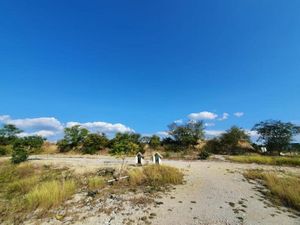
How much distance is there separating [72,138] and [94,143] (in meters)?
4.84

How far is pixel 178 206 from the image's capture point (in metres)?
7.82

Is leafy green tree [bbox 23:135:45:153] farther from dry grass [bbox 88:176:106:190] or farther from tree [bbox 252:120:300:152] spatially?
tree [bbox 252:120:300:152]

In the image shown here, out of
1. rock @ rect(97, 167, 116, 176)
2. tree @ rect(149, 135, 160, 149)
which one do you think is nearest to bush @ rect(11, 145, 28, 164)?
rock @ rect(97, 167, 116, 176)

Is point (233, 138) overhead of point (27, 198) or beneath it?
overhead

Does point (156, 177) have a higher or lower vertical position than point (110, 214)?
higher

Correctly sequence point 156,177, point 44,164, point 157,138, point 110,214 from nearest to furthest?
point 110,214 → point 156,177 → point 44,164 → point 157,138

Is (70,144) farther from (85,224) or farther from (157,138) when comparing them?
(85,224)

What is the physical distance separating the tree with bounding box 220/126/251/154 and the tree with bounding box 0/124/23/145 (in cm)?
3904

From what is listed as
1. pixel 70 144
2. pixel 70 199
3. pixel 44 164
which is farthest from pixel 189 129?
pixel 70 199

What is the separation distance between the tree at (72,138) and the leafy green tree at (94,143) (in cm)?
145

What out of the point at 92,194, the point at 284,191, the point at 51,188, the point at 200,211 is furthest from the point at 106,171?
the point at 284,191

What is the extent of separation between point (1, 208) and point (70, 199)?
8.54 ft

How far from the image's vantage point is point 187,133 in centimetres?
3562

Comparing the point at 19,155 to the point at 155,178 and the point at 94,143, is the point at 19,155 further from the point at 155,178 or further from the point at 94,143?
the point at 155,178
